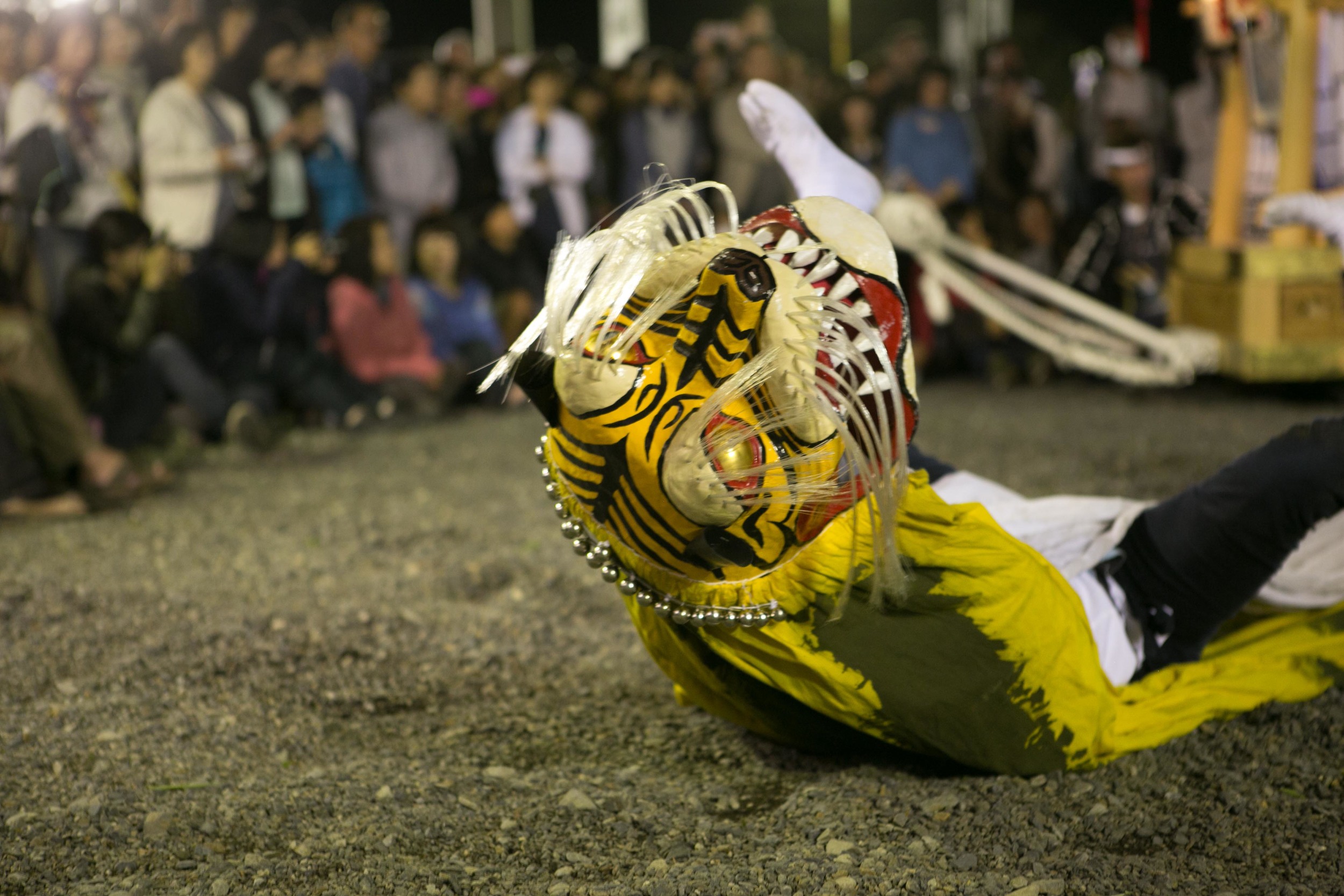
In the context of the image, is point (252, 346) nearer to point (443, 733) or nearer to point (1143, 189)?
point (443, 733)

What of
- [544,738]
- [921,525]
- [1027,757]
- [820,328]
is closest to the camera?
[820,328]

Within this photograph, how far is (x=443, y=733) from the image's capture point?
6.02 feet

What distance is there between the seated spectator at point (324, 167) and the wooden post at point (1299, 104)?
3402 mm

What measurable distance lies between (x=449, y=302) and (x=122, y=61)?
5.16ft

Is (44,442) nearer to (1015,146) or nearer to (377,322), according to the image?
(377,322)

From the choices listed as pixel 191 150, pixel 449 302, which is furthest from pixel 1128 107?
pixel 191 150

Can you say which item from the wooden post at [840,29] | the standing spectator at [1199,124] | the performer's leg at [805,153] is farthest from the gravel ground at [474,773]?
the wooden post at [840,29]

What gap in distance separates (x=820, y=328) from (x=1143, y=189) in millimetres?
4856

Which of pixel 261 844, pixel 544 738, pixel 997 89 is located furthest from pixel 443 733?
pixel 997 89

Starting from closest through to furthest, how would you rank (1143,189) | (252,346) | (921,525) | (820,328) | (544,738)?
(820,328) < (921,525) < (544,738) < (252,346) < (1143,189)

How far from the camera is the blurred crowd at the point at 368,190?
402 centimetres

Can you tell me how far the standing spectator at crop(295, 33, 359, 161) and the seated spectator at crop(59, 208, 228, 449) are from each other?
99 centimetres

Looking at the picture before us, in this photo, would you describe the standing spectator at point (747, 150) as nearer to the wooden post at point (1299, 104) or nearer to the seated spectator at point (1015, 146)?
the seated spectator at point (1015, 146)

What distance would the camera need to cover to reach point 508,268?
545 cm
